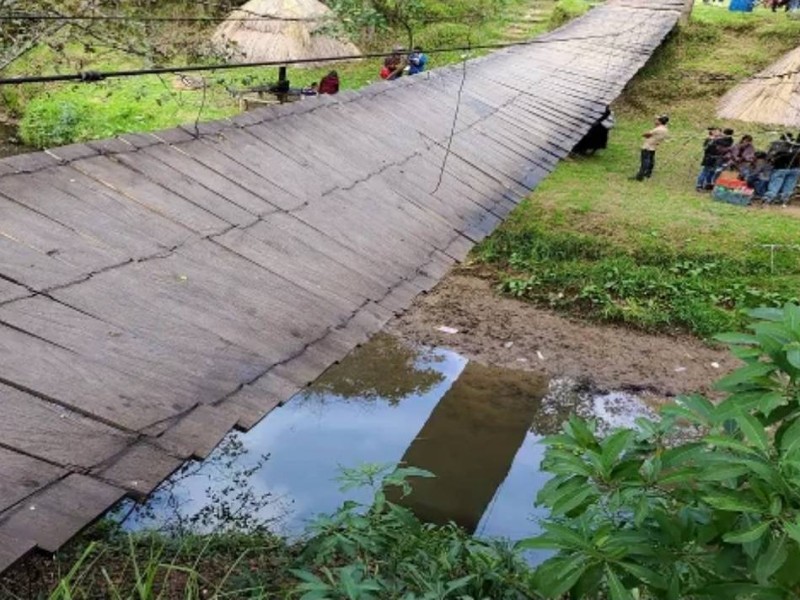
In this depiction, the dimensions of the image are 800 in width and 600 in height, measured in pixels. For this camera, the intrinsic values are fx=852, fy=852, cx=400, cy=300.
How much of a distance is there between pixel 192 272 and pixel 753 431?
2.03 metres

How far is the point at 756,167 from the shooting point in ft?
48.4

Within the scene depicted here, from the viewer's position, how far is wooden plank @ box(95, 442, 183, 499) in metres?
2.02

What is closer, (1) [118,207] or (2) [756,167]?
(1) [118,207]

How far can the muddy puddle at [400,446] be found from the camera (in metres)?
7.20

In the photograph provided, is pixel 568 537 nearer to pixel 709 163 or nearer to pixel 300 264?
pixel 300 264

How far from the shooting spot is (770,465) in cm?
207

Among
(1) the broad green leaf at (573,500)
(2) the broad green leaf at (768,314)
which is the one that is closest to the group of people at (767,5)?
(2) the broad green leaf at (768,314)

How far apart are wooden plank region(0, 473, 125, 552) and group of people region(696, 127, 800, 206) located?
1414cm

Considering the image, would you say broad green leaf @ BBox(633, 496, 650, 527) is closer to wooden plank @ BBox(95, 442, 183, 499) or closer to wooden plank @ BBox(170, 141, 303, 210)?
wooden plank @ BBox(95, 442, 183, 499)

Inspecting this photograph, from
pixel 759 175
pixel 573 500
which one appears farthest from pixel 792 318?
pixel 759 175

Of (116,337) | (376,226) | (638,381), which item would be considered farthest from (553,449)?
(638,381)

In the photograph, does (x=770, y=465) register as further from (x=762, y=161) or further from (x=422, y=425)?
(x=762, y=161)

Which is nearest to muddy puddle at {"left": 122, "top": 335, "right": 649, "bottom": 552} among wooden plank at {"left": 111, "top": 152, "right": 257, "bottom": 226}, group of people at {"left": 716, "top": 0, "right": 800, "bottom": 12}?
wooden plank at {"left": 111, "top": 152, "right": 257, "bottom": 226}

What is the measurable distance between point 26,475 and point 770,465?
5.76ft
